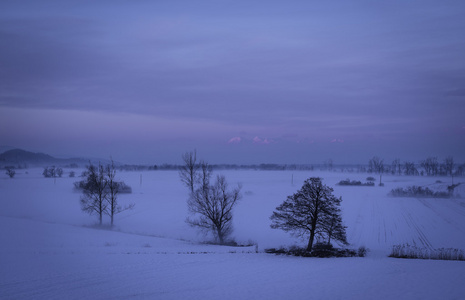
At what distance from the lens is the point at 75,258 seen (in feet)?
65.4

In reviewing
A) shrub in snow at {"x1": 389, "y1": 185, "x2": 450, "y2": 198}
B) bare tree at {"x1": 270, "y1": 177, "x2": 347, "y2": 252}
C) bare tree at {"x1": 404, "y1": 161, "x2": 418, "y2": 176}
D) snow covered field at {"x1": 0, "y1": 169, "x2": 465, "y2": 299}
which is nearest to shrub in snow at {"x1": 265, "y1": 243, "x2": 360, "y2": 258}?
bare tree at {"x1": 270, "y1": 177, "x2": 347, "y2": 252}

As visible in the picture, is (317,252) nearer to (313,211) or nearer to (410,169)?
(313,211)

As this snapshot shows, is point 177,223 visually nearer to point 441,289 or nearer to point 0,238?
point 0,238

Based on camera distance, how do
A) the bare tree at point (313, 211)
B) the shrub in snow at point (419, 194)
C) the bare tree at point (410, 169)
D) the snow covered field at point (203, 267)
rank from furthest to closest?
1. the bare tree at point (410, 169)
2. the shrub in snow at point (419, 194)
3. the bare tree at point (313, 211)
4. the snow covered field at point (203, 267)

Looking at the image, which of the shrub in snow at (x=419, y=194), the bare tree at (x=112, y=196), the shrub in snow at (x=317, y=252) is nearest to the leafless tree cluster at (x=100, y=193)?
the bare tree at (x=112, y=196)

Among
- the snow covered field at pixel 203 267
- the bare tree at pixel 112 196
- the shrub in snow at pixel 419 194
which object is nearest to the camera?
the snow covered field at pixel 203 267

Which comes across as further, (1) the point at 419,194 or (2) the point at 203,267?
(1) the point at 419,194

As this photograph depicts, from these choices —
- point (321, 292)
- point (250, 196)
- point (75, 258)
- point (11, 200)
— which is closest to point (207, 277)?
point (321, 292)

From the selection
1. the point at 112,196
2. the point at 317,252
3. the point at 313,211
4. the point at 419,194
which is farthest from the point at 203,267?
the point at 419,194

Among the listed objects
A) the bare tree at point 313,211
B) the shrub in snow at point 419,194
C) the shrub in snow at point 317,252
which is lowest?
the shrub in snow at point 317,252

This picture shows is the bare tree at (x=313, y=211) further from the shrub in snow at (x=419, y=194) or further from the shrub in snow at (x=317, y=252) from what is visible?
the shrub in snow at (x=419, y=194)

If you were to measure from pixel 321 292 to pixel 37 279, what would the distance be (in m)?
14.1

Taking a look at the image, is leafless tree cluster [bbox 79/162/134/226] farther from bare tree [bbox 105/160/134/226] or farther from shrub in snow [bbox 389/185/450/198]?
shrub in snow [bbox 389/185/450/198]

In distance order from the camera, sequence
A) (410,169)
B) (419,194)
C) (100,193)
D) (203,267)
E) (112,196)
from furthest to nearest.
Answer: (410,169), (419,194), (100,193), (112,196), (203,267)
